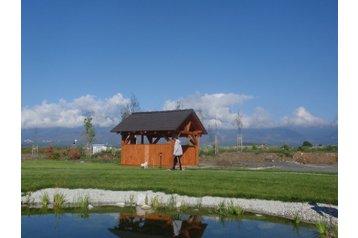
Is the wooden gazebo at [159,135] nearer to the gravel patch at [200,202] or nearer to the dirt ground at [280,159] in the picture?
the dirt ground at [280,159]

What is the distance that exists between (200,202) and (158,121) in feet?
48.3

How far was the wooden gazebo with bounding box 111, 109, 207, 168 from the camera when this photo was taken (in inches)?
928

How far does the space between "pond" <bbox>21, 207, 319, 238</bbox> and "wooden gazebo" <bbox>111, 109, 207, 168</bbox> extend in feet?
45.5

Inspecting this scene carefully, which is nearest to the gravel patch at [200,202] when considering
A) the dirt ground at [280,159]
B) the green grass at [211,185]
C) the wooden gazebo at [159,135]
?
the green grass at [211,185]

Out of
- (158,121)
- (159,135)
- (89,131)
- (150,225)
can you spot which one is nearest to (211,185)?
(150,225)

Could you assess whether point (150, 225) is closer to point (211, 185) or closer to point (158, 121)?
point (211, 185)

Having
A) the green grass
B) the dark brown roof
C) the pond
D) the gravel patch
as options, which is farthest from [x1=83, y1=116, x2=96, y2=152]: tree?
the pond

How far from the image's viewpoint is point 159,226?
807cm

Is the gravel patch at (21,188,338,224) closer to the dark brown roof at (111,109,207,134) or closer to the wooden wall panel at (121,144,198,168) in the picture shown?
the wooden wall panel at (121,144,198,168)

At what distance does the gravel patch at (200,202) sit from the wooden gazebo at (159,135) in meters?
11.6

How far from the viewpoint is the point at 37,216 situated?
9172mm
